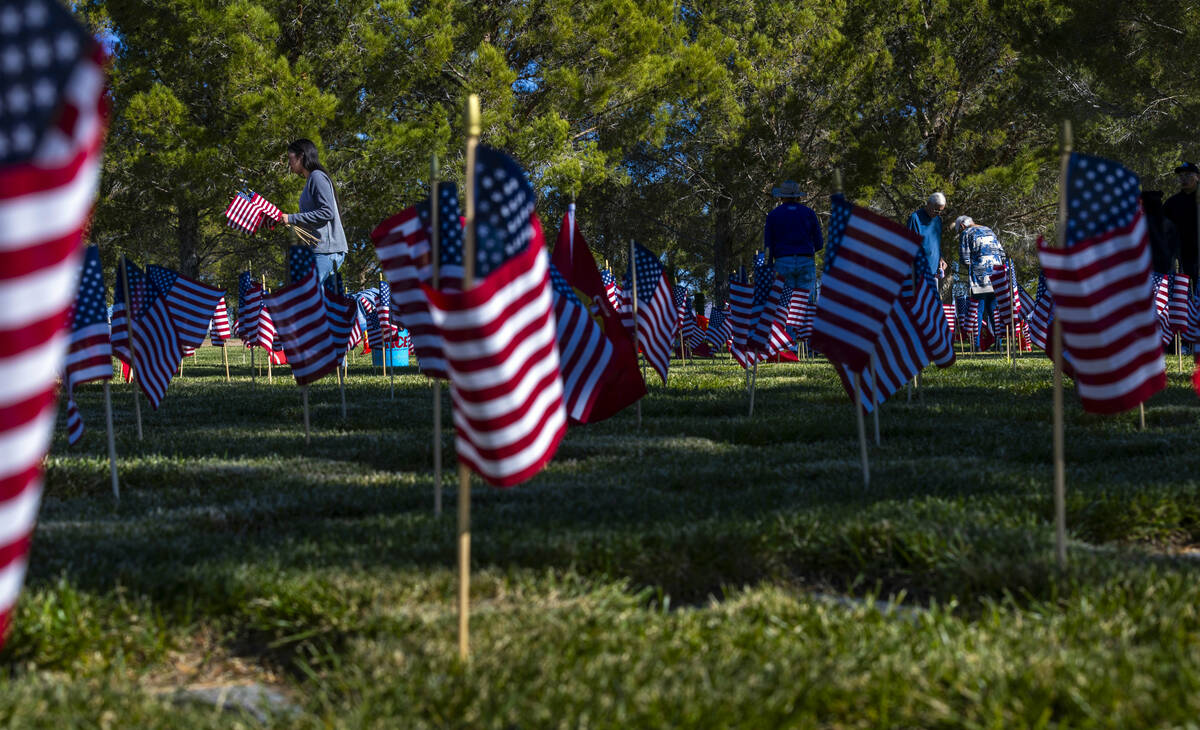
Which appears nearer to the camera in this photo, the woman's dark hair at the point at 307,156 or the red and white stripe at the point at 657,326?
the red and white stripe at the point at 657,326

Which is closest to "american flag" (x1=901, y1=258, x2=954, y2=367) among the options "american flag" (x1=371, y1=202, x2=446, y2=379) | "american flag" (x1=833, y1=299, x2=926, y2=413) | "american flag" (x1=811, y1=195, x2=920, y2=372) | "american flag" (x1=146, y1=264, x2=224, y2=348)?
"american flag" (x1=833, y1=299, x2=926, y2=413)

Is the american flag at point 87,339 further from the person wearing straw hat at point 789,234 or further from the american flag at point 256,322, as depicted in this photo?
the person wearing straw hat at point 789,234

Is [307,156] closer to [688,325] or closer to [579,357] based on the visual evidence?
[579,357]

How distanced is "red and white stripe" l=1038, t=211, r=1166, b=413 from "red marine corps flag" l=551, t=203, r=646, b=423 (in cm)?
281

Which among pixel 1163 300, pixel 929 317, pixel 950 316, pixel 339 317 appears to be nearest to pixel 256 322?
pixel 339 317

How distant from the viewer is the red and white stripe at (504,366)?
307 centimetres

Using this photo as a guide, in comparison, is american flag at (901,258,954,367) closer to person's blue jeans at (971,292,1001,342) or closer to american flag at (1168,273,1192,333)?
american flag at (1168,273,1192,333)

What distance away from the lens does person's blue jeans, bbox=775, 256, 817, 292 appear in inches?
551

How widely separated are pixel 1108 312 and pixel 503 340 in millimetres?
2327

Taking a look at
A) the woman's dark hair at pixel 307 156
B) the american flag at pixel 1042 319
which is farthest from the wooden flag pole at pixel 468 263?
the american flag at pixel 1042 319

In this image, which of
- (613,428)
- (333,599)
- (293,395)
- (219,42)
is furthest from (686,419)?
(219,42)

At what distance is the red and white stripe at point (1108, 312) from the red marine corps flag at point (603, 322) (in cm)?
281

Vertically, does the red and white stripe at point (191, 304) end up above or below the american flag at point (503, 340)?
above

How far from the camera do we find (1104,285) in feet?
13.4
